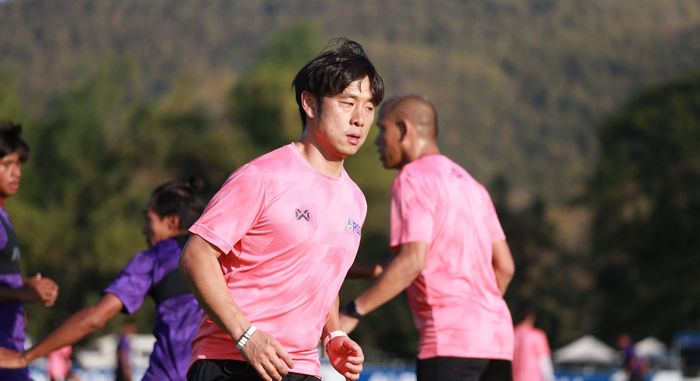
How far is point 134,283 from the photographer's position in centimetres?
781

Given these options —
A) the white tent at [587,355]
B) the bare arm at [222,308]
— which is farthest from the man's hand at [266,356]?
the white tent at [587,355]

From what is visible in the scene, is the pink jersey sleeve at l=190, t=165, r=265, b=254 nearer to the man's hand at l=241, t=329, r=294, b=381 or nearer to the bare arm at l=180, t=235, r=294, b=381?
the bare arm at l=180, t=235, r=294, b=381

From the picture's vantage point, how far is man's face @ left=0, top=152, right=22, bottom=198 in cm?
853

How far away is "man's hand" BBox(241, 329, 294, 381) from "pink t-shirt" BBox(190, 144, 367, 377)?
35 cm

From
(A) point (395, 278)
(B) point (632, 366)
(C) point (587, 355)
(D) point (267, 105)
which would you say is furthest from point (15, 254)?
(D) point (267, 105)

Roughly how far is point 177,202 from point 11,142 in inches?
49.5

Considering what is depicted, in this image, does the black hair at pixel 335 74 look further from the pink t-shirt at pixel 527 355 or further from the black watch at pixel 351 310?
the pink t-shirt at pixel 527 355

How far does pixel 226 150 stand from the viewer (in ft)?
211

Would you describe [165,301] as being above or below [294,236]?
below

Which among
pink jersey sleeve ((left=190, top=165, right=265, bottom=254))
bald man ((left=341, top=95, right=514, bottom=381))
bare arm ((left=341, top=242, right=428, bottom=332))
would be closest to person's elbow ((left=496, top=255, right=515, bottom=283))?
bald man ((left=341, top=95, right=514, bottom=381))

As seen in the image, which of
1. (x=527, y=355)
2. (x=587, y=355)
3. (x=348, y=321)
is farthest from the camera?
(x=587, y=355)

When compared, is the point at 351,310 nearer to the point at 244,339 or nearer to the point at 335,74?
the point at 335,74

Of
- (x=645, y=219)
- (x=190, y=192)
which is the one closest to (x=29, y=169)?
(x=645, y=219)

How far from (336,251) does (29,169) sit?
6168cm
